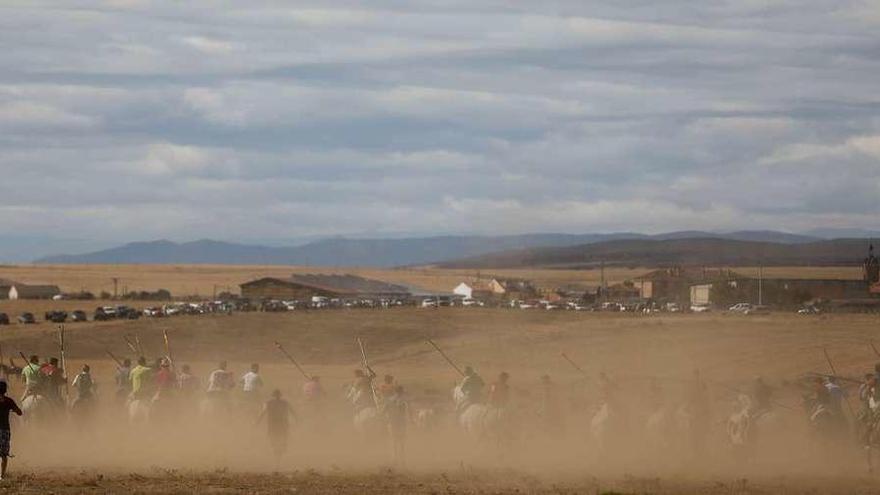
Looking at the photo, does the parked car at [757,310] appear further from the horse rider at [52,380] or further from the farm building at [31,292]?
the farm building at [31,292]

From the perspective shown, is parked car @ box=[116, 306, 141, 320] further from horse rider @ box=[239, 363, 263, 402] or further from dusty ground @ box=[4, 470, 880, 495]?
dusty ground @ box=[4, 470, 880, 495]

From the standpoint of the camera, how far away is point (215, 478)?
97.6ft

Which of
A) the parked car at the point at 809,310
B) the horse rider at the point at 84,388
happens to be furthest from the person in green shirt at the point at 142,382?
the parked car at the point at 809,310

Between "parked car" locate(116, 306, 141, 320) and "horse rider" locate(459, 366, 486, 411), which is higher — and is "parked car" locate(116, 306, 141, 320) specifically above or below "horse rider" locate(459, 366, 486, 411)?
below

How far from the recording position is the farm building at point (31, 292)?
555 ft

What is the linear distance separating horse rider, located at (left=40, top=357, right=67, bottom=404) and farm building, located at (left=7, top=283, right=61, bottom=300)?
5269 inches

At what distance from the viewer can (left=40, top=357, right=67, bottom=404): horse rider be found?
1486 inches

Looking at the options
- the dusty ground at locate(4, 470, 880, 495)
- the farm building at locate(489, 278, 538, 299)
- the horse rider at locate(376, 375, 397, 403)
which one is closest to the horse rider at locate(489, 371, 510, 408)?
the horse rider at locate(376, 375, 397, 403)


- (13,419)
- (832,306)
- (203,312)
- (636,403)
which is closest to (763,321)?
Answer: (832,306)

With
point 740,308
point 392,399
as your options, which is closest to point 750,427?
point 392,399

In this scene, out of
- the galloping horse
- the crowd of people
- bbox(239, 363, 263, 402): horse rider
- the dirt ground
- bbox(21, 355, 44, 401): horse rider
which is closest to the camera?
the dirt ground

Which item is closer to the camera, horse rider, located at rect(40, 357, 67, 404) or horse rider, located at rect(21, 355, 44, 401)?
horse rider, located at rect(21, 355, 44, 401)

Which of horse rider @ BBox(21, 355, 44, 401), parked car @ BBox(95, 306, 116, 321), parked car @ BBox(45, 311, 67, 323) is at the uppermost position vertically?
horse rider @ BBox(21, 355, 44, 401)

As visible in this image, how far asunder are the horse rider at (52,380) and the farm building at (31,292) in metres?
134
